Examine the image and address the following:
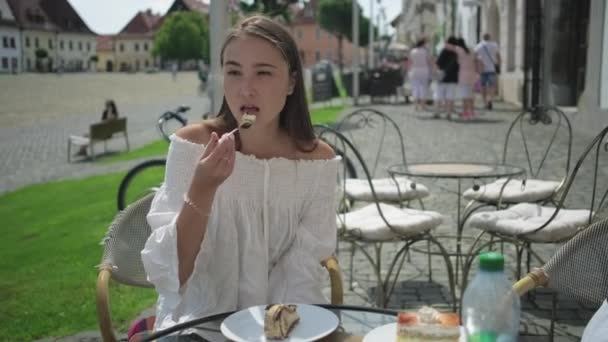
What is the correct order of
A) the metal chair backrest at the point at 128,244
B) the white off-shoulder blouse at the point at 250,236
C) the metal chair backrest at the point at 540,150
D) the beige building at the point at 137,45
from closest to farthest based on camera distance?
the white off-shoulder blouse at the point at 250,236, the metal chair backrest at the point at 128,244, the metal chair backrest at the point at 540,150, the beige building at the point at 137,45

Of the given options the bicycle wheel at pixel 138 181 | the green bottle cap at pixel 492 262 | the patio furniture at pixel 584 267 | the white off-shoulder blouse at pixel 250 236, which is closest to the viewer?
the green bottle cap at pixel 492 262

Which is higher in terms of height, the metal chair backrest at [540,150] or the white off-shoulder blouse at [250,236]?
the white off-shoulder blouse at [250,236]

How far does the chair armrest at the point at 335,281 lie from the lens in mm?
2448

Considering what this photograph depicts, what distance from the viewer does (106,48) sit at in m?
117

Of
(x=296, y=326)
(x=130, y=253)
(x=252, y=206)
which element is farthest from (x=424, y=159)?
(x=296, y=326)

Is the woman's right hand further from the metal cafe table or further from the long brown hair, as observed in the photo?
the metal cafe table

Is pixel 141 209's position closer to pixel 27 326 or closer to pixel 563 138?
pixel 27 326

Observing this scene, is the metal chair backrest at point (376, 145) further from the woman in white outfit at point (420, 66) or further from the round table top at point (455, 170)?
the round table top at point (455, 170)

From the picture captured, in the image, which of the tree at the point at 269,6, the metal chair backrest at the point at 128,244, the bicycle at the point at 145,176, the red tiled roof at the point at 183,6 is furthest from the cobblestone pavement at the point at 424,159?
the tree at the point at 269,6

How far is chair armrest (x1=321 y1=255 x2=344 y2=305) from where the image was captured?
245 cm

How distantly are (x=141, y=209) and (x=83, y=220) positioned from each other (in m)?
5.21

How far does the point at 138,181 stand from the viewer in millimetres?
8859

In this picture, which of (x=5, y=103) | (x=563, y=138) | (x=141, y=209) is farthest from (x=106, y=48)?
(x=141, y=209)

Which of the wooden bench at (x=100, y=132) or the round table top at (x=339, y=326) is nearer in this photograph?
the round table top at (x=339, y=326)
